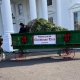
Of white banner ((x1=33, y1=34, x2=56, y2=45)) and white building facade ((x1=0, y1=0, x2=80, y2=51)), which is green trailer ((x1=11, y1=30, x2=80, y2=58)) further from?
white building facade ((x1=0, y1=0, x2=80, y2=51))

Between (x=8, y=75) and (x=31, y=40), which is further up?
(x=31, y=40)

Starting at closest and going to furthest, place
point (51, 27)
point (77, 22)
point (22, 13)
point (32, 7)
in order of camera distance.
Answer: point (51, 27)
point (32, 7)
point (77, 22)
point (22, 13)

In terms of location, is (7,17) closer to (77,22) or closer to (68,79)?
(77,22)

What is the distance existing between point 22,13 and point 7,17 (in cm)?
978

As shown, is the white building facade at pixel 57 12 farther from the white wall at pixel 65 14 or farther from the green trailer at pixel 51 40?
the green trailer at pixel 51 40

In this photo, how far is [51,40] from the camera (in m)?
10.0

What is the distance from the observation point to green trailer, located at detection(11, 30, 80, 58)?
980 centimetres

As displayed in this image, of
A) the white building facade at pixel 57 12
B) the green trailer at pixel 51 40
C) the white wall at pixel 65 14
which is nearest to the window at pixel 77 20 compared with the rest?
the white building facade at pixel 57 12

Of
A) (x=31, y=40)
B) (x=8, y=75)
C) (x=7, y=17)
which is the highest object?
(x=7, y=17)

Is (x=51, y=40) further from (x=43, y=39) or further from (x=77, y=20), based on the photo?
(x=77, y=20)

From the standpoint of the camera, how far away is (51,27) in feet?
38.3

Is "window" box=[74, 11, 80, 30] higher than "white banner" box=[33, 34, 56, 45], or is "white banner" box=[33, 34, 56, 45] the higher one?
"window" box=[74, 11, 80, 30]

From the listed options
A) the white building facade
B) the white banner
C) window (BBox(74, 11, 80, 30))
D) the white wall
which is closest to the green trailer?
the white banner

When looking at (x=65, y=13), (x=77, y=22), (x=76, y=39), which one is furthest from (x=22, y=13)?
(x=76, y=39)
